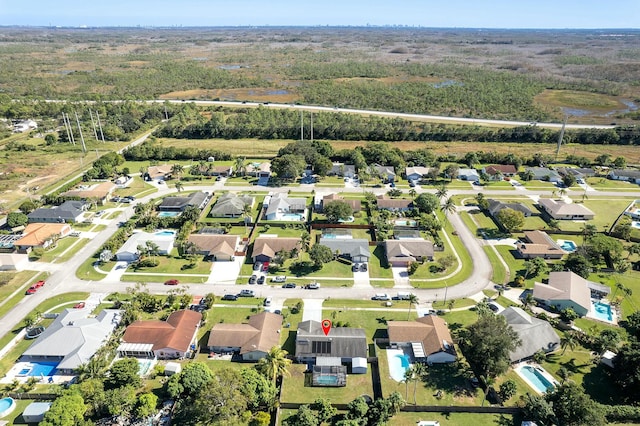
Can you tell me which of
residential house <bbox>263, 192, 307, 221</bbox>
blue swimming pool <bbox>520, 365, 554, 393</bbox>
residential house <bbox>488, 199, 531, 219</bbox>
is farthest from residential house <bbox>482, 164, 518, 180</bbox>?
blue swimming pool <bbox>520, 365, 554, 393</bbox>

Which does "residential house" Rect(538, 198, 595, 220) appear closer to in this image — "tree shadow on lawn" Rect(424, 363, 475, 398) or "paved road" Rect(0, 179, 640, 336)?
"paved road" Rect(0, 179, 640, 336)

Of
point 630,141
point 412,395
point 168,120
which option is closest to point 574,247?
point 412,395

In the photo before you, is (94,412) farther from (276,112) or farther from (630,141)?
(630,141)

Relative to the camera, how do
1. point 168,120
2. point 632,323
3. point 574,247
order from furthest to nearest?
point 168,120 < point 574,247 < point 632,323

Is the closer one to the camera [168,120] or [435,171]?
[435,171]

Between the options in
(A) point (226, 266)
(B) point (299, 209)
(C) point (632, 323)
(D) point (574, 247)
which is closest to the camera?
(C) point (632, 323)

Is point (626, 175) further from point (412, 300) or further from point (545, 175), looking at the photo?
point (412, 300)

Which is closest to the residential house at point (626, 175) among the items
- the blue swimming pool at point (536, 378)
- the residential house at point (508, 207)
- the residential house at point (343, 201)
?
the residential house at point (508, 207)
